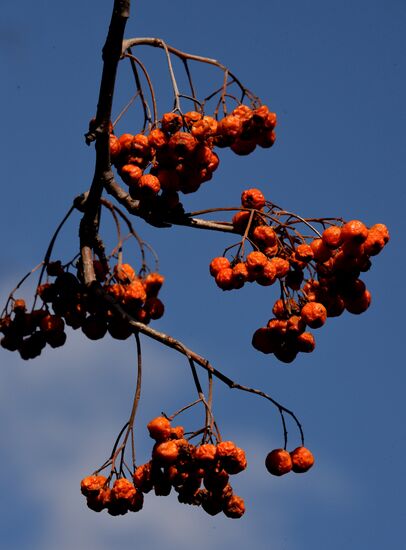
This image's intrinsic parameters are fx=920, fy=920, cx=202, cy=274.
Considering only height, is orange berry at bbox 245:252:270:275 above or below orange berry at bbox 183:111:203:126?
below

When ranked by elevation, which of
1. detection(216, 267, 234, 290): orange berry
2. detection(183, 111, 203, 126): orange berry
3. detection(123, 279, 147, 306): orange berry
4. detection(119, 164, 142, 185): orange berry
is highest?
detection(183, 111, 203, 126): orange berry

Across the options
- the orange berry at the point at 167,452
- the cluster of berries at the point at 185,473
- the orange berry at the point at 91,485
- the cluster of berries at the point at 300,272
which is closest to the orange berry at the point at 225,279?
the cluster of berries at the point at 300,272

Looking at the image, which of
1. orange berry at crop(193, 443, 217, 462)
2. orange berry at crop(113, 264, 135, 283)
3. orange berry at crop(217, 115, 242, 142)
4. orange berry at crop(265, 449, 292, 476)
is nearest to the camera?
orange berry at crop(193, 443, 217, 462)

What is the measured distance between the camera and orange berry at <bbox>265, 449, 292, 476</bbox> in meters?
5.28

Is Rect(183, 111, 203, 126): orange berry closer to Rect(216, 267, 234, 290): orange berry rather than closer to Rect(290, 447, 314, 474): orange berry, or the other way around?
Rect(216, 267, 234, 290): orange berry

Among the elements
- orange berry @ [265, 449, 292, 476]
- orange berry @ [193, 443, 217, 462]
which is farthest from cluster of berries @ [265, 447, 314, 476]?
orange berry @ [193, 443, 217, 462]

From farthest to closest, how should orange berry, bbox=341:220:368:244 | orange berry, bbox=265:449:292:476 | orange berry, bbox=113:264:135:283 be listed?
orange berry, bbox=265:449:292:476
orange berry, bbox=113:264:135:283
orange berry, bbox=341:220:368:244

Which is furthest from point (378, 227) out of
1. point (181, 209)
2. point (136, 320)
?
point (136, 320)

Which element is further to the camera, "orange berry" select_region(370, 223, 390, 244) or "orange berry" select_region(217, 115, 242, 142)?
"orange berry" select_region(370, 223, 390, 244)

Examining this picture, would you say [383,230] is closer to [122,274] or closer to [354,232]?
[354,232]

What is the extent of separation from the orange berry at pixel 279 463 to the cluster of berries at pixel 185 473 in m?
0.33

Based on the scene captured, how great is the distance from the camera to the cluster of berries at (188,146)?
4871 mm

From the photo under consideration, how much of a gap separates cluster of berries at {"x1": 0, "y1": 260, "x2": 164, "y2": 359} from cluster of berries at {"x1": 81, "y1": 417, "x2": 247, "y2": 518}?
1.99ft

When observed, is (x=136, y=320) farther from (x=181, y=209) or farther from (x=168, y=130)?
(x=168, y=130)
